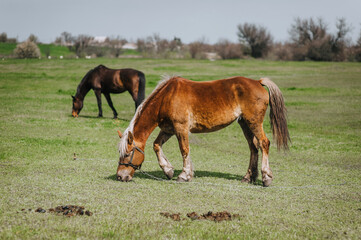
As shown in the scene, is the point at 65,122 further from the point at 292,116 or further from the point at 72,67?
the point at 72,67

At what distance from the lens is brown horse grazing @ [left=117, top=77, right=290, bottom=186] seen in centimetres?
834

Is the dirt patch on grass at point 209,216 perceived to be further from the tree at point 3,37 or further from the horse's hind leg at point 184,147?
the tree at point 3,37

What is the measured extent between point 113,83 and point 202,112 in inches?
475

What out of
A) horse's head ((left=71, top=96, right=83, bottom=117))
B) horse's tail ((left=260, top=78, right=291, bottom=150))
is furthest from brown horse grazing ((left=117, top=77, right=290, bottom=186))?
horse's head ((left=71, top=96, right=83, bottom=117))

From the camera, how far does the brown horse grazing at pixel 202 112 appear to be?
328 inches

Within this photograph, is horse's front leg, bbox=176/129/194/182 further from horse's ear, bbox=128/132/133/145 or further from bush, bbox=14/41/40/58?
bush, bbox=14/41/40/58

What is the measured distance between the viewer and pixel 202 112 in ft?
27.9

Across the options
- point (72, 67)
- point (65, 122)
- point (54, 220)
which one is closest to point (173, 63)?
point (72, 67)

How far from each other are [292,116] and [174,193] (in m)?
15.3

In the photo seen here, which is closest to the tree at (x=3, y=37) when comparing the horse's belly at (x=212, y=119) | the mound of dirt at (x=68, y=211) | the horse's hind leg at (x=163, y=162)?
the horse's hind leg at (x=163, y=162)

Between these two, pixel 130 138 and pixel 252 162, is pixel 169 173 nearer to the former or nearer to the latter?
pixel 130 138

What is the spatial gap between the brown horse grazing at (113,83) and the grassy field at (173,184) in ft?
3.54

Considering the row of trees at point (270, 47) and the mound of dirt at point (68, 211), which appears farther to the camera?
the row of trees at point (270, 47)

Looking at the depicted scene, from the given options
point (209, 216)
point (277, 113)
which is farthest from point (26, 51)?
point (209, 216)
